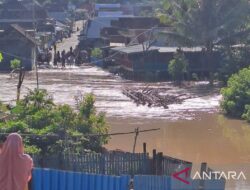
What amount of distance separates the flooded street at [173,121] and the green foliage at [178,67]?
1.96 feet

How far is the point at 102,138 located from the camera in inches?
469

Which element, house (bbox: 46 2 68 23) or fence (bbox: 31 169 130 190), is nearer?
fence (bbox: 31 169 130 190)

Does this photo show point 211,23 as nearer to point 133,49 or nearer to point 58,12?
point 133,49

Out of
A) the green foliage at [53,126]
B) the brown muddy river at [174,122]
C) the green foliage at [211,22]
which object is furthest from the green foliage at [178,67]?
the green foliage at [53,126]

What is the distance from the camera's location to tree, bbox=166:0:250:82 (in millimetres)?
29156

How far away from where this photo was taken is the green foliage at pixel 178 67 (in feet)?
94.5

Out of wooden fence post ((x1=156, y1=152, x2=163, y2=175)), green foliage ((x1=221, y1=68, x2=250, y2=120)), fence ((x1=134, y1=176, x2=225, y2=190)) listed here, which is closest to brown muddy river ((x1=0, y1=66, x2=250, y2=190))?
green foliage ((x1=221, y1=68, x2=250, y2=120))

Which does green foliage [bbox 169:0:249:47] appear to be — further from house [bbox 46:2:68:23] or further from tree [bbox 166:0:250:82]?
house [bbox 46:2:68:23]

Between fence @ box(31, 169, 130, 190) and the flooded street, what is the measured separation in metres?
4.03

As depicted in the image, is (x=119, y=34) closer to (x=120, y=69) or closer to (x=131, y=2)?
(x=120, y=69)

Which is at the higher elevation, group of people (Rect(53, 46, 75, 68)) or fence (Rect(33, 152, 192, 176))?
group of people (Rect(53, 46, 75, 68))

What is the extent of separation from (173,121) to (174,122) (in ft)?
0.57

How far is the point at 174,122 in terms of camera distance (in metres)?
19.7

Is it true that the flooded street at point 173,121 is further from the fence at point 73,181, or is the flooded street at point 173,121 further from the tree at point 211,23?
the fence at point 73,181
